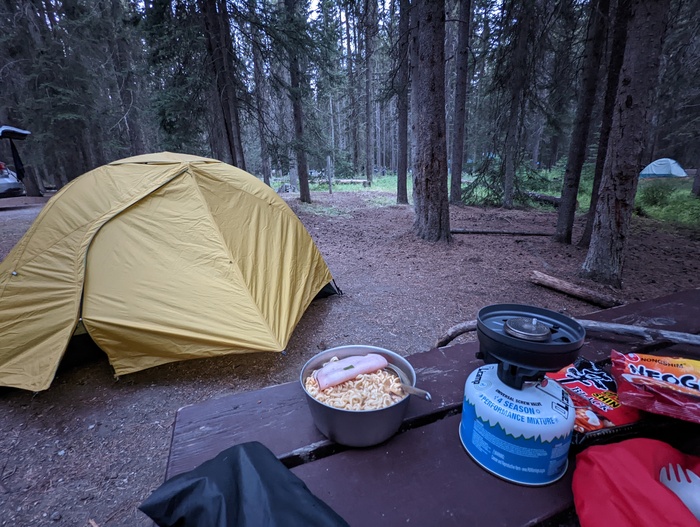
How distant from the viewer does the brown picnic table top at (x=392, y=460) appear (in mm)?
757

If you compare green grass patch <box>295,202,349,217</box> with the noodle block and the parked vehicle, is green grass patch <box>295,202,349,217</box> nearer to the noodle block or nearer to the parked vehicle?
the parked vehicle

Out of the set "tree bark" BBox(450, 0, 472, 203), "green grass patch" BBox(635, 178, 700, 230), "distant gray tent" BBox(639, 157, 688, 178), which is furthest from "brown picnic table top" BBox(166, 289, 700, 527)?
"distant gray tent" BBox(639, 157, 688, 178)

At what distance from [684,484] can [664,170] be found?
86.7 ft

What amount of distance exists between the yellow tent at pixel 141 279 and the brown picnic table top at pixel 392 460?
1.67 meters

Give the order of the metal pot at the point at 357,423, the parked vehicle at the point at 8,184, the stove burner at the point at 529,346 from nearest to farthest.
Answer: the stove burner at the point at 529,346 → the metal pot at the point at 357,423 → the parked vehicle at the point at 8,184

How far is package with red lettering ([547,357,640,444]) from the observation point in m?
0.92

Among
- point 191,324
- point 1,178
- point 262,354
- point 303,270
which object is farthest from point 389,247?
point 1,178

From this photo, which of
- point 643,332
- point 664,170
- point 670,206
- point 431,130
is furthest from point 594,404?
point 664,170

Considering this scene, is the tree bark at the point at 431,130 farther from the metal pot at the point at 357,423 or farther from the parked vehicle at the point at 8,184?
the parked vehicle at the point at 8,184

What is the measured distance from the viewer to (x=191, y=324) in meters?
2.75

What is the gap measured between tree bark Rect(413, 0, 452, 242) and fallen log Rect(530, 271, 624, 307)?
220cm

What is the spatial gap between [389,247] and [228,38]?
18.9ft

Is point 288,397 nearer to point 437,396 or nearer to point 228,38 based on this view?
point 437,396

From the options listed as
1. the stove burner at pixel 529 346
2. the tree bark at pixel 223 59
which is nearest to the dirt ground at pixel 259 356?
the stove burner at pixel 529 346
